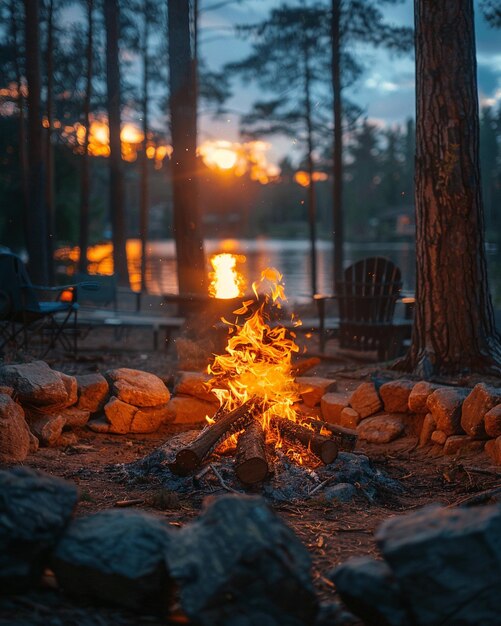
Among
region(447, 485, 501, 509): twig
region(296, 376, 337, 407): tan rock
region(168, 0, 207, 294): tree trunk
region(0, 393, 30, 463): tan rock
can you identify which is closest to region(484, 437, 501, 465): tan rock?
region(447, 485, 501, 509): twig

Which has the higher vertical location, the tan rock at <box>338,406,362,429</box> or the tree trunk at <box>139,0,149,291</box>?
the tree trunk at <box>139,0,149,291</box>

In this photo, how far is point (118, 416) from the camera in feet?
19.2

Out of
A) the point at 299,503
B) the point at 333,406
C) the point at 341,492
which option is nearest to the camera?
the point at 299,503

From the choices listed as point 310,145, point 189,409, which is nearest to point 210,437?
point 189,409

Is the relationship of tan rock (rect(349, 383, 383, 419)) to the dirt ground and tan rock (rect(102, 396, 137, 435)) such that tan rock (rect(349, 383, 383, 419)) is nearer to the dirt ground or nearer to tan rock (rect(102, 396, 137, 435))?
the dirt ground

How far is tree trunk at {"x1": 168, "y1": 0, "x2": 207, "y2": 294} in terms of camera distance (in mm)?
10445

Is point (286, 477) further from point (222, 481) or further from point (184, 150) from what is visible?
point (184, 150)

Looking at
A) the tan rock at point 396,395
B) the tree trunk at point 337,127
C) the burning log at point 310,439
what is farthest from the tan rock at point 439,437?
the tree trunk at point 337,127

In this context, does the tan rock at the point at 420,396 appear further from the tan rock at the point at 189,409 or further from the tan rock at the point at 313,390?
the tan rock at the point at 189,409

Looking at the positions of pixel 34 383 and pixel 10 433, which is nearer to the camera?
pixel 10 433

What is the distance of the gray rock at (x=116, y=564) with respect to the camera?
108 inches

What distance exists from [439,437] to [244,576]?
3123 millimetres

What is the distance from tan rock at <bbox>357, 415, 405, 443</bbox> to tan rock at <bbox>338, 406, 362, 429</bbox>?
91mm

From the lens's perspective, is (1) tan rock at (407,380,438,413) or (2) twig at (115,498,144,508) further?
(1) tan rock at (407,380,438,413)
